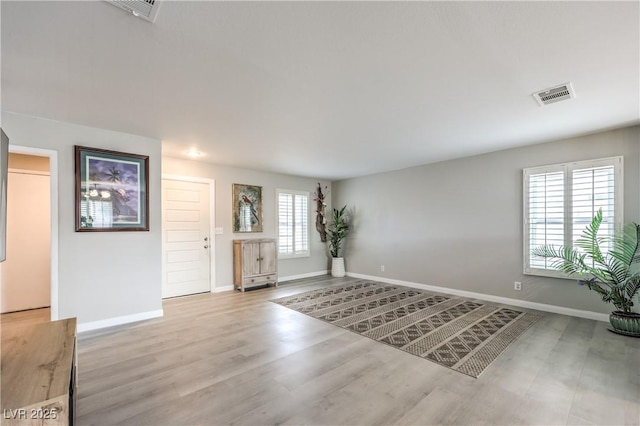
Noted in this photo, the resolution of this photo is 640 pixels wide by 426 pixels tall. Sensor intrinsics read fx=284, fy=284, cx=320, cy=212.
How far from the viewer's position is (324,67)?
83.8 inches

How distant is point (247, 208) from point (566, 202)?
526 centimetres

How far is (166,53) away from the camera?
1937mm

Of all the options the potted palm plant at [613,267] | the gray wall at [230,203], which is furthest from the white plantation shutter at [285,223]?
the potted palm plant at [613,267]

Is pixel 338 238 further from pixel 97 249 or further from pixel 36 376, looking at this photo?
pixel 36 376

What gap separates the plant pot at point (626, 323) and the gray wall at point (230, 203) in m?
5.16

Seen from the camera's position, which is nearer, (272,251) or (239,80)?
(239,80)

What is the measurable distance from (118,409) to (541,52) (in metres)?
3.79

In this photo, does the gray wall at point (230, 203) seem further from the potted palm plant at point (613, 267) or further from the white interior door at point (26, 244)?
the potted palm plant at point (613, 267)

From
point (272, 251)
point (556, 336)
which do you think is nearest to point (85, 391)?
point (272, 251)

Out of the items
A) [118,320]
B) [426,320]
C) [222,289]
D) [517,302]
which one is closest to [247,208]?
[222,289]

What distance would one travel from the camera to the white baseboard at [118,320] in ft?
10.9

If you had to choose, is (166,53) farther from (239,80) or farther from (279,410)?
(279,410)

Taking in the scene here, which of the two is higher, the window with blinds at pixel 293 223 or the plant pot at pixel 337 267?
the window with blinds at pixel 293 223

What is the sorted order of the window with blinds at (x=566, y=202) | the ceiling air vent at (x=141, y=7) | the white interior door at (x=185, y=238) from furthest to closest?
the white interior door at (x=185, y=238) → the window with blinds at (x=566, y=202) → the ceiling air vent at (x=141, y=7)
